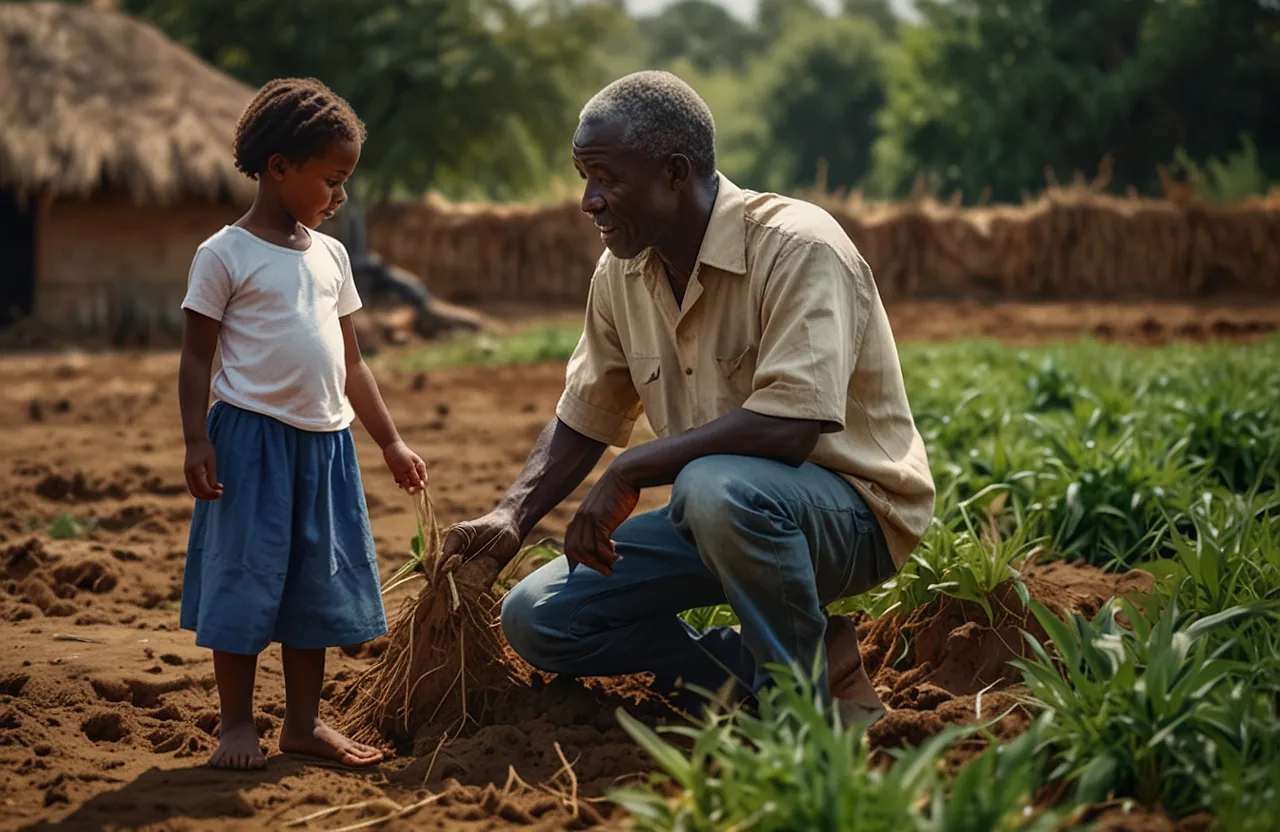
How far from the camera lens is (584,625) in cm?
300

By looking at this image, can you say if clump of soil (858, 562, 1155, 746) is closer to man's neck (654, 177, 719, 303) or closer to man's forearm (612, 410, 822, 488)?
man's forearm (612, 410, 822, 488)

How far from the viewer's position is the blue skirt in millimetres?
2816

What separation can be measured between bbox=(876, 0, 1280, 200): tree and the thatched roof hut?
17935 mm

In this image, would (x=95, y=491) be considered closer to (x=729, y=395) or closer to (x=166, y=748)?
(x=166, y=748)

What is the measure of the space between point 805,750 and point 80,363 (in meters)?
10.5

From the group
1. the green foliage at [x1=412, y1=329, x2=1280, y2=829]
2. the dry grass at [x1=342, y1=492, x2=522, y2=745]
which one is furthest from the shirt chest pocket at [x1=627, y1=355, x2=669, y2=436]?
the green foliage at [x1=412, y1=329, x2=1280, y2=829]

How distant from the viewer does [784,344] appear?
2693 millimetres

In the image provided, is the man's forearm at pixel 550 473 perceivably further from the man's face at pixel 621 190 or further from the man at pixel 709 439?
the man's face at pixel 621 190

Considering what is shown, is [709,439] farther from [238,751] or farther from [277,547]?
[238,751]

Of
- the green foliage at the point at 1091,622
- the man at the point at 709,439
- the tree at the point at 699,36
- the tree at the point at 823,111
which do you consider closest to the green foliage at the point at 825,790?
the green foliage at the point at 1091,622

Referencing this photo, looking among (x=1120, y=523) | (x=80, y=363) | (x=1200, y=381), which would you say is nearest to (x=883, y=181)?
(x=80, y=363)

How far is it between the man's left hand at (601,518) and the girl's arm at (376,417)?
1.73 feet

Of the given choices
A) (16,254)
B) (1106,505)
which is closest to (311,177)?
(1106,505)

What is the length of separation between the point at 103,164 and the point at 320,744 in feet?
37.3
